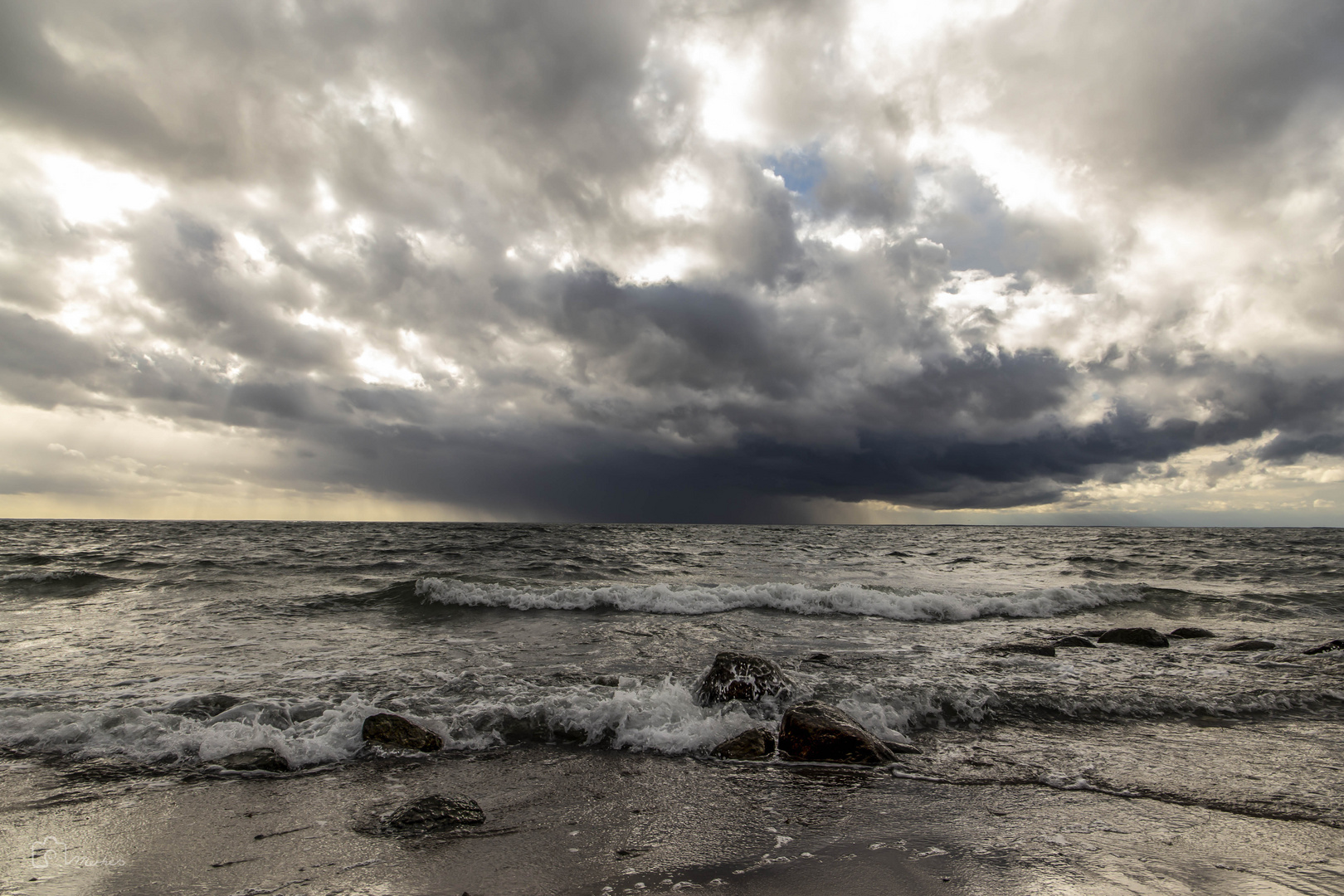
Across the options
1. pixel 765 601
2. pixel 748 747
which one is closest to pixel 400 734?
pixel 748 747

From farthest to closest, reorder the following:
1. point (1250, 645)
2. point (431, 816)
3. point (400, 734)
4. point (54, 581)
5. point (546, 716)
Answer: point (54, 581), point (1250, 645), point (546, 716), point (400, 734), point (431, 816)

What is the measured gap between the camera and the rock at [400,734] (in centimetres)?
675

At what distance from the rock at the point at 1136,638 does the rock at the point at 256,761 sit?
625 inches

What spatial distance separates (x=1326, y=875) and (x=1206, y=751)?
10.2 ft

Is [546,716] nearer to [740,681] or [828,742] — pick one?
[740,681]

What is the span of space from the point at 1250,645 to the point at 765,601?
11.7 metres

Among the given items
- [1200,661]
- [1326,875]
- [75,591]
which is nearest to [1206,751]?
[1326,875]

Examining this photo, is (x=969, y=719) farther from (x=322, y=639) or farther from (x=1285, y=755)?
(x=322, y=639)

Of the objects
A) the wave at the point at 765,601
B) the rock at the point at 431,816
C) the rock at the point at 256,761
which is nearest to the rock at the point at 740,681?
the rock at the point at 431,816

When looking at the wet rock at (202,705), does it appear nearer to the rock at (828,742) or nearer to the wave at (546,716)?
the wave at (546,716)

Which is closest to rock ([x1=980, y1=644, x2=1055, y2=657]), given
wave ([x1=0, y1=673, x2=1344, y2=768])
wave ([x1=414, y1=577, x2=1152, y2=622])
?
wave ([x1=0, y1=673, x2=1344, y2=768])

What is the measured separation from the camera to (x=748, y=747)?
662 cm

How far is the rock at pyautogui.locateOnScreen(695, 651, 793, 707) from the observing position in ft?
27.8

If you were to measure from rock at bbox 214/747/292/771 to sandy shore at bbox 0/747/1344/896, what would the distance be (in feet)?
0.97
